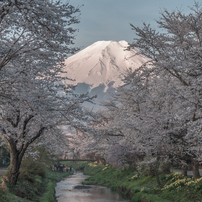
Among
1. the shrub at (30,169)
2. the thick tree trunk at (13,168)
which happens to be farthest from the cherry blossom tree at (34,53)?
the shrub at (30,169)

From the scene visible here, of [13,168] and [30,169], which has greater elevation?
[13,168]

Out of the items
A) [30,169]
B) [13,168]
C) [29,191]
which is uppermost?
[13,168]

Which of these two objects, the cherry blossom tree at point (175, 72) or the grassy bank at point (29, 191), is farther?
the grassy bank at point (29, 191)

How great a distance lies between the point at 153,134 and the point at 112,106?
13634mm

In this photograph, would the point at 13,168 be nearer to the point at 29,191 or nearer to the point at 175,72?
the point at 29,191

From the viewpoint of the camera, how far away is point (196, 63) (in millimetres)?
8836

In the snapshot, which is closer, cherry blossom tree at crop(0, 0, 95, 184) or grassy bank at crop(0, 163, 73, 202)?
cherry blossom tree at crop(0, 0, 95, 184)

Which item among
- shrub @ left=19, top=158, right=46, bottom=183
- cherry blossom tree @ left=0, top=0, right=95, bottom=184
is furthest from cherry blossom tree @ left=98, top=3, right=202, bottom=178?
shrub @ left=19, top=158, right=46, bottom=183

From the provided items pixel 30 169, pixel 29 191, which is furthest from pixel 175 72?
pixel 30 169

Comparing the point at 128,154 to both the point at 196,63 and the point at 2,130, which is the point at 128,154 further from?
the point at 196,63

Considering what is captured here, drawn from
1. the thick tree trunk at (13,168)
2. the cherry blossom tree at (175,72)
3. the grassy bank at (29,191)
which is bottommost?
the grassy bank at (29,191)

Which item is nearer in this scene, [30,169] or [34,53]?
[34,53]

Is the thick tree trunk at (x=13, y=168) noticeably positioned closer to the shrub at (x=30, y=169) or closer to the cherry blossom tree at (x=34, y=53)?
the cherry blossom tree at (x=34, y=53)

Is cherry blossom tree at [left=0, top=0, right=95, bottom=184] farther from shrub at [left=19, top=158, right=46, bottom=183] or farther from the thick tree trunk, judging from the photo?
shrub at [left=19, top=158, right=46, bottom=183]
